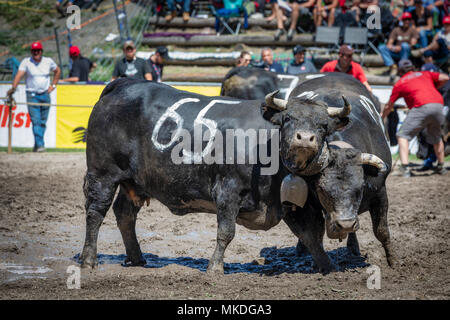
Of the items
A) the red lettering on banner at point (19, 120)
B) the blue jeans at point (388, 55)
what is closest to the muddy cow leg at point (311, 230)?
the red lettering on banner at point (19, 120)

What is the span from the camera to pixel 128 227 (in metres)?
6.78

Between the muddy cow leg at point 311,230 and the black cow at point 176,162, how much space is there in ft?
0.13

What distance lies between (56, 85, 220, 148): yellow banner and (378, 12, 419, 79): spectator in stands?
768cm

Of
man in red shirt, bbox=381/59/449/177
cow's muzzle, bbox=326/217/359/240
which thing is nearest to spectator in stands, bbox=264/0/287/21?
man in red shirt, bbox=381/59/449/177

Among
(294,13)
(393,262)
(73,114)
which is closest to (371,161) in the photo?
(393,262)

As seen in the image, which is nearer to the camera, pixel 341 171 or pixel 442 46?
pixel 341 171

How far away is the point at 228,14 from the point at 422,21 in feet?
20.7

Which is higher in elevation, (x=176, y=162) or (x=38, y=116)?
(x=176, y=162)

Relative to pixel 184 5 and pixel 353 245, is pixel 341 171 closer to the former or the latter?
pixel 353 245

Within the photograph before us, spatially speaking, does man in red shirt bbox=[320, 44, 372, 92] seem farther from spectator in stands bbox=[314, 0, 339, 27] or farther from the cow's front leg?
spectator in stands bbox=[314, 0, 339, 27]

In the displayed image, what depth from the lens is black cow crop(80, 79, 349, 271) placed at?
19.1ft

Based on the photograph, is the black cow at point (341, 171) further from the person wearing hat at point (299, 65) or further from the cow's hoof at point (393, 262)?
the person wearing hat at point (299, 65)

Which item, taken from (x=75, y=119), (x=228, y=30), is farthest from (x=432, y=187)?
(x=228, y=30)

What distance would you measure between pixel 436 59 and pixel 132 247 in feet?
37.3
